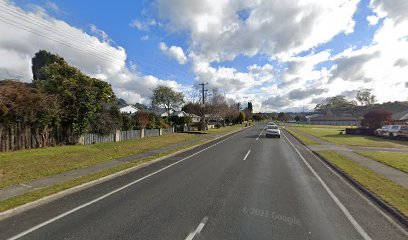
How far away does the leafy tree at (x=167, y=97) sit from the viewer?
77000 mm

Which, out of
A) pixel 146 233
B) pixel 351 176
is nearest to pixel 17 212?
pixel 146 233

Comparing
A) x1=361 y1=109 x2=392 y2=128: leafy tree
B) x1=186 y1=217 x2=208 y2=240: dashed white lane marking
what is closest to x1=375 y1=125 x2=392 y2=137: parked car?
x1=361 y1=109 x2=392 y2=128: leafy tree

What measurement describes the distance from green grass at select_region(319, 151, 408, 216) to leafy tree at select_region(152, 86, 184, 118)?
65.7 m

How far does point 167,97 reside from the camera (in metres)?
77.5

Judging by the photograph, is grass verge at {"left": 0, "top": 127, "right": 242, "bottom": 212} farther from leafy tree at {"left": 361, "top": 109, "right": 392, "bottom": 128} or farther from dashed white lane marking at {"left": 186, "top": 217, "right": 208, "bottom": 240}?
leafy tree at {"left": 361, "top": 109, "right": 392, "bottom": 128}

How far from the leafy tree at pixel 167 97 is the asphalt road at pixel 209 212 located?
67082 millimetres

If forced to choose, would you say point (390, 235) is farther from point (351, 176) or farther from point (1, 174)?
point (1, 174)

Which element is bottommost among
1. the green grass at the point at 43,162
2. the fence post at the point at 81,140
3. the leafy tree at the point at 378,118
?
the green grass at the point at 43,162

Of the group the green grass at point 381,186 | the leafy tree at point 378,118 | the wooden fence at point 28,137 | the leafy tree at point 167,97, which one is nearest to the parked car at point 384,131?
the leafy tree at point 378,118

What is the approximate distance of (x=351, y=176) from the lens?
Answer: 37.0ft

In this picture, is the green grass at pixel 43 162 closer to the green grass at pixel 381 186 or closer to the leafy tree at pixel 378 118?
the green grass at pixel 381 186

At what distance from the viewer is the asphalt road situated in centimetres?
557

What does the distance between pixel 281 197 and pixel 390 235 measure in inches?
118

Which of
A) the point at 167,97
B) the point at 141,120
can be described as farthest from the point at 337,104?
the point at 141,120
